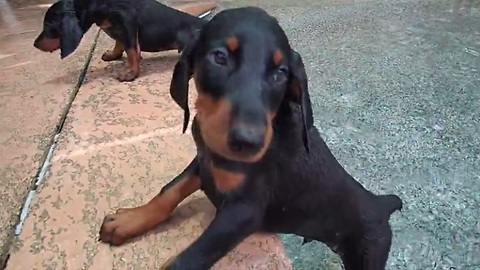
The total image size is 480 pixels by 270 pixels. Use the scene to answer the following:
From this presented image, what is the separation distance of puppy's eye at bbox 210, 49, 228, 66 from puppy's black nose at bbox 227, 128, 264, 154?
0.56 ft

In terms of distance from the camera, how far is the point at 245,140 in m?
1.02

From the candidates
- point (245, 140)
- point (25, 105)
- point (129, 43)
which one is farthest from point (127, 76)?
point (245, 140)

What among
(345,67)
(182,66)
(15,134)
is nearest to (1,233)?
(15,134)

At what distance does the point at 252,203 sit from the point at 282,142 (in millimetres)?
142

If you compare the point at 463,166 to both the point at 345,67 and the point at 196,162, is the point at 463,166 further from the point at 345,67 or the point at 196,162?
the point at 196,162

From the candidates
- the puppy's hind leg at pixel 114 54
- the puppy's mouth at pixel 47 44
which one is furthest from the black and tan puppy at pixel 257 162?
the puppy's hind leg at pixel 114 54

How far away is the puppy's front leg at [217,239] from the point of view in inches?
46.4

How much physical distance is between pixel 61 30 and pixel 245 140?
56.9 inches

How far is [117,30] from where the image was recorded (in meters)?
2.34

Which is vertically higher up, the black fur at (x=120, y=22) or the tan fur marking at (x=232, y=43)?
the tan fur marking at (x=232, y=43)

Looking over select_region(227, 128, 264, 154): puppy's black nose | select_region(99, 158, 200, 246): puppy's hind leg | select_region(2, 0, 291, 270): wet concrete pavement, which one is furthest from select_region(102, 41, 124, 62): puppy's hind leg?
select_region(227, 128, 264, 154): puppy's black nose

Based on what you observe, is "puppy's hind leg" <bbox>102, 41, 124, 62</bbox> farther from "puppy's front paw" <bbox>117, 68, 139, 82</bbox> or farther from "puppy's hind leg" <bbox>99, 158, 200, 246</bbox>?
"puppy's hind leg" <bbox>99, 158, 200, 246</bbox>

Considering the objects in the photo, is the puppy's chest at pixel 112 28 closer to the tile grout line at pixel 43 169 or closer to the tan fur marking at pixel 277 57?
the tile grout line at pixel 43 169

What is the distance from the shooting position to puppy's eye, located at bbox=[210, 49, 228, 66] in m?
1.14
